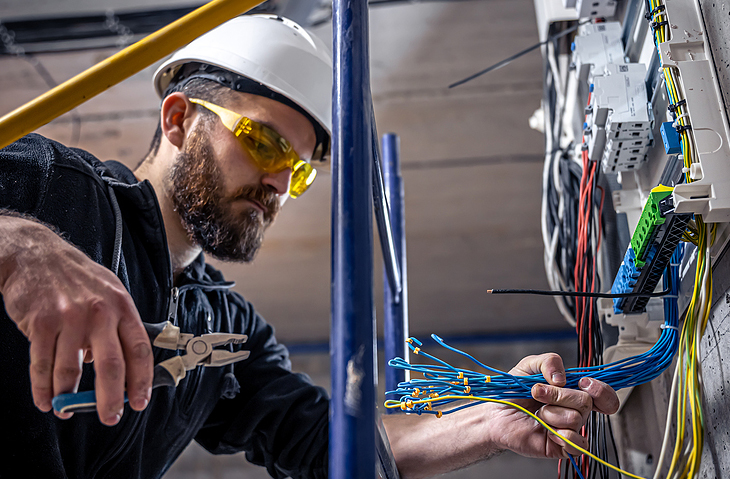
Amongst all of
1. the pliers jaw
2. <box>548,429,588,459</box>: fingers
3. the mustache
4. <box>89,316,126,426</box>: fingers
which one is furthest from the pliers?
the mustache

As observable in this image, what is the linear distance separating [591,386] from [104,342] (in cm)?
68

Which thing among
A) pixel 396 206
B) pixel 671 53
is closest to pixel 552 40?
pixel 396 206

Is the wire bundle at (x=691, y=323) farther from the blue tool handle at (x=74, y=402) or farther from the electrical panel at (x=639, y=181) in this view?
the blue tool handle at (x=74, y=402)

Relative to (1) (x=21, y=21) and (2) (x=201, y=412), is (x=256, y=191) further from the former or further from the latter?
(1) (x=21, y=21)

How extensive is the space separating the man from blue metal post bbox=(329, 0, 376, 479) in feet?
0.75

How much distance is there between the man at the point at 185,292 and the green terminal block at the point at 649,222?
0.21 metres

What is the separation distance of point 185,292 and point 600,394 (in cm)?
105

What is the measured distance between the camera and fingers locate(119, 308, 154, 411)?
64cm

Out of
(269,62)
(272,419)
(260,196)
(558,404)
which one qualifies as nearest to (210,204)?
(260,196)

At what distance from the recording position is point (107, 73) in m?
0.87

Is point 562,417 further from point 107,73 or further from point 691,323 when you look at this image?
point 107,73

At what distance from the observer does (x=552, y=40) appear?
5.13ft

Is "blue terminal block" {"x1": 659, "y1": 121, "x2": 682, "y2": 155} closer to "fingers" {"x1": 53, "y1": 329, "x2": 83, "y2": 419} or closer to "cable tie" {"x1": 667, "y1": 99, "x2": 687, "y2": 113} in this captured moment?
"cable tie" {"x1": 667, "y1": 99, "x2": 687, "y2": 113}

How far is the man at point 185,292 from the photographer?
2.15ft
